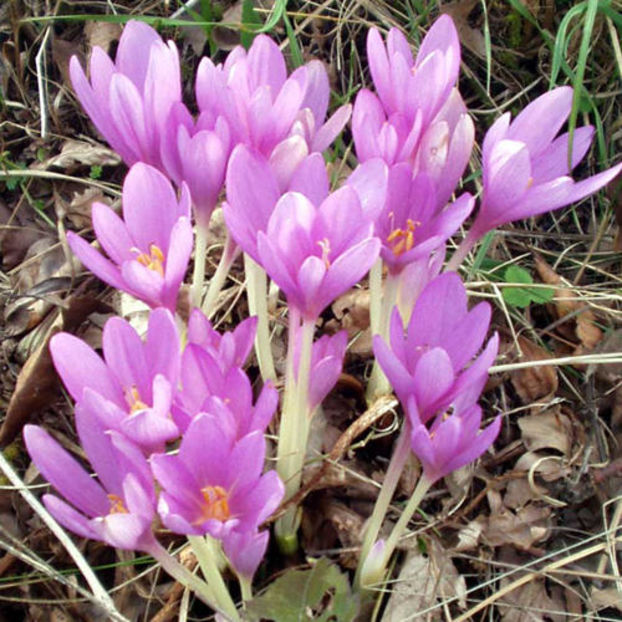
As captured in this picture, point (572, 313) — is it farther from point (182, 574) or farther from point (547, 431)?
point (182, 574)

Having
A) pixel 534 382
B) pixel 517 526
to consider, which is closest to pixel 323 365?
pixel 517 526

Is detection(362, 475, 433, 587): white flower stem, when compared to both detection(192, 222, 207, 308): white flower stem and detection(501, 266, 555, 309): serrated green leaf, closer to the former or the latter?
detection(192, 222, 207, 308): white flower stem

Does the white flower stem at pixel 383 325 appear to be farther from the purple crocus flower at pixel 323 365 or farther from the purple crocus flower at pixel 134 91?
the purple crocus flower at pixel 134 91

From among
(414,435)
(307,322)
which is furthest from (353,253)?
(414,435)

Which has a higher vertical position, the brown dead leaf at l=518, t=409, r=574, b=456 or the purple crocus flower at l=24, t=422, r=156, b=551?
the purple crocus flower at l=24, t=422, r=156, b=551

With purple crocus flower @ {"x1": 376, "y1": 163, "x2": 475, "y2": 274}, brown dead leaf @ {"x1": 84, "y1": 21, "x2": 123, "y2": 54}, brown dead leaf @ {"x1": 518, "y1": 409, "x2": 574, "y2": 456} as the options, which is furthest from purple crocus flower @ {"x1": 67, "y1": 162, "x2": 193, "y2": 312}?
brown dead leaf @ {"x1": 84, "y1": 21, "x2": 123, "y2": 54}

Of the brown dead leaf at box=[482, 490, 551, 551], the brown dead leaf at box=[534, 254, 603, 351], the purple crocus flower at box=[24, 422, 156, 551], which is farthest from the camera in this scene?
the brown dead leaf at box=[534, 254, 603, 351]
